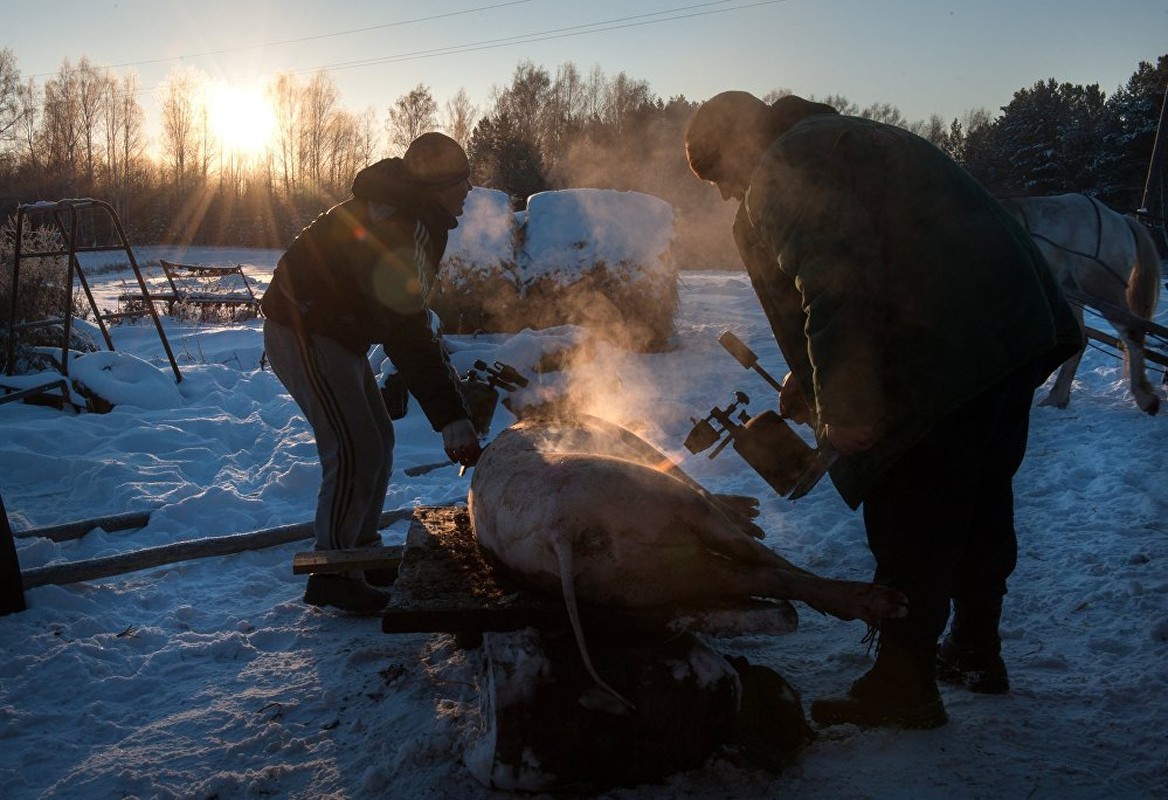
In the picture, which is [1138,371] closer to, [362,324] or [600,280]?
[600,280]

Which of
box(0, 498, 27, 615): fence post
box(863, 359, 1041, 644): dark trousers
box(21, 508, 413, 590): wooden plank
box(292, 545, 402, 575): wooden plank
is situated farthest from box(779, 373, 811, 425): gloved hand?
box(0, 498, 27, 615): fence post

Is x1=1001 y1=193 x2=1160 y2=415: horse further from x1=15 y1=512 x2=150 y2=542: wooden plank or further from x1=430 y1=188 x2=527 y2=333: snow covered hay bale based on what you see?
→ x1=15 y1=512 x2=150 y2=542: wooden plank

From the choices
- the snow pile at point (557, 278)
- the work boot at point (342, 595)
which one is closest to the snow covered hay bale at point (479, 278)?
the snow pile at point (557, 278)

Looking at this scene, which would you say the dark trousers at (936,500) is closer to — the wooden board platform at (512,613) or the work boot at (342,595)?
the wooden board platform at (512,613)

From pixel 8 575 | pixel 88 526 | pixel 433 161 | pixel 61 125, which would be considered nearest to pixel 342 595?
pixel 8 575

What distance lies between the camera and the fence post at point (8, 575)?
3.33 meters

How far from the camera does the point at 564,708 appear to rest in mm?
2172

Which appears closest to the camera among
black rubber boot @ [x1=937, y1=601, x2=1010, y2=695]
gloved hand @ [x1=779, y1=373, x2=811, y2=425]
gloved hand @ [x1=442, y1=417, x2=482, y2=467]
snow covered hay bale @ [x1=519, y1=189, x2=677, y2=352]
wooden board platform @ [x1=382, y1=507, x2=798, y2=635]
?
wooden board platform @ [x1=382, y1=507, x2=798, y2=635]

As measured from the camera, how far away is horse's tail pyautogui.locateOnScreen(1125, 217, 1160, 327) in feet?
24.1

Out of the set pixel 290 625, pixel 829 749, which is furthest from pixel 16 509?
pixel 829 749

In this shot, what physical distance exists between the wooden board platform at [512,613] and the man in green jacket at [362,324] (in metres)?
0.79

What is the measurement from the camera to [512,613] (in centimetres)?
222

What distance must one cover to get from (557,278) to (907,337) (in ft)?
25.6

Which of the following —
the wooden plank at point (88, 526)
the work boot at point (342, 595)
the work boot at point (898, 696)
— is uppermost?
the work boot at point (898, 696)
